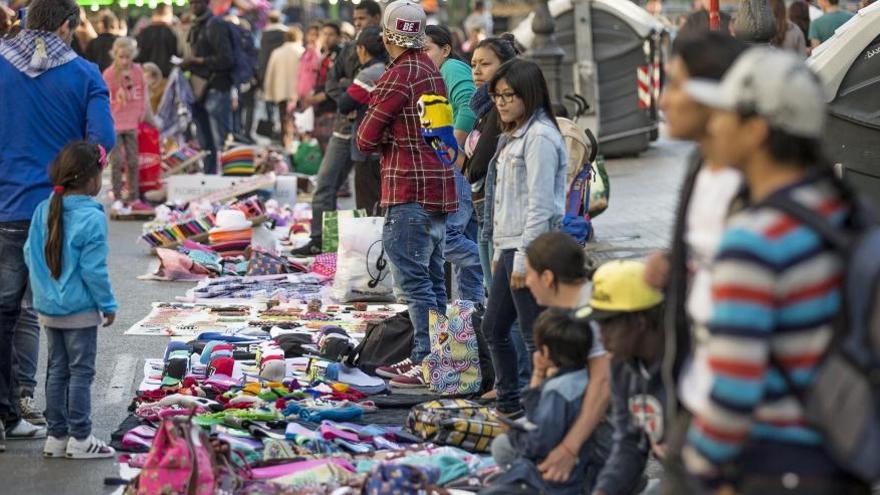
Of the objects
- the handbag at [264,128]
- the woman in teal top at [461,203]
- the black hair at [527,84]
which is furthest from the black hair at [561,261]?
the handbag at [264,128]

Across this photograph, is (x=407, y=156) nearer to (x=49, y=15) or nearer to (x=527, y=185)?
(x=527, y=185)

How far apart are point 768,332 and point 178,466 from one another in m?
3.36

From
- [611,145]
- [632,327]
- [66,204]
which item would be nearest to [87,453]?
[66,204]

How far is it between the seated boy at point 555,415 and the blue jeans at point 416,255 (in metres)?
2.65

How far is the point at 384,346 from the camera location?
9.34 m

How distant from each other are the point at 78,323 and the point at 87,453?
24.6 inches

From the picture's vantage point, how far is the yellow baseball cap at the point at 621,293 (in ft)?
17.3

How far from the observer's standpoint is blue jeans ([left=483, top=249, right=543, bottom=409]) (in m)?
7.48

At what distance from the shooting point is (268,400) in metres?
8.29

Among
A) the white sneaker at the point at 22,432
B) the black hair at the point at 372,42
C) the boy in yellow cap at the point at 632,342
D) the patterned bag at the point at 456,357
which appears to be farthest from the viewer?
the black hair at the point at 372,42

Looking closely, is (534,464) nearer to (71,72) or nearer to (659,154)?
(71,72)

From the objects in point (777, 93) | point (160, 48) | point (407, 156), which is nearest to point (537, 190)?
point (407, 156)

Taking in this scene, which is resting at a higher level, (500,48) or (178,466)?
(500,48)

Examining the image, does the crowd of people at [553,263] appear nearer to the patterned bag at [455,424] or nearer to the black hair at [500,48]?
the black hair at [500,48]
